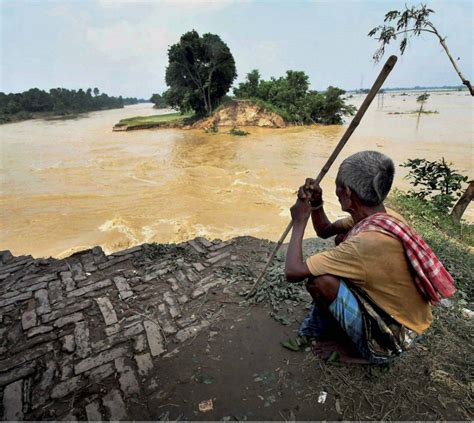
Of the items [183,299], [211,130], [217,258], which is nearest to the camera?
[183,299]

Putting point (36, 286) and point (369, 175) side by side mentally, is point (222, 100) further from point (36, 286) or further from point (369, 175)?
point (369, 175)

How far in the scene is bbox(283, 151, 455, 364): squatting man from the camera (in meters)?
1.36

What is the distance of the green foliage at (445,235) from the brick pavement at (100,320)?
1999mm

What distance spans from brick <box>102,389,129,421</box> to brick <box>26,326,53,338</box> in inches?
31.0

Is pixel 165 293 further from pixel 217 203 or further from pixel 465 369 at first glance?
pixel 217 203

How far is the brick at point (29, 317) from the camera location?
2.12m

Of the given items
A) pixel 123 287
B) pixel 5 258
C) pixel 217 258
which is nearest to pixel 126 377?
pixel 123 287

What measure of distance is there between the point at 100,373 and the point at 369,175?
1.97 meters

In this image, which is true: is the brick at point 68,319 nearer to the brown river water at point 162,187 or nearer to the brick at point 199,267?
the brick at point 199,267

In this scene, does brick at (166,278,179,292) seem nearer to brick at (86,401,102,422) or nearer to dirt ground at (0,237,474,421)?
dirt ground at (0,237,474,421)

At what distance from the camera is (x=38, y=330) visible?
2076 millimetres

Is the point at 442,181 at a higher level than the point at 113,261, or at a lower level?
higher

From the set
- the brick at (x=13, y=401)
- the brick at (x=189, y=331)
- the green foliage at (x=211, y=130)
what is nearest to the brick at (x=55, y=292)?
the brick at (x=13, y=401)

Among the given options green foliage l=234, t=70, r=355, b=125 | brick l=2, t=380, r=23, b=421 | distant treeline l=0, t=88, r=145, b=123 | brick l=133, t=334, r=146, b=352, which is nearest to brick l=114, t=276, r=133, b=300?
brick l=133, t=334, r=146, b=352
